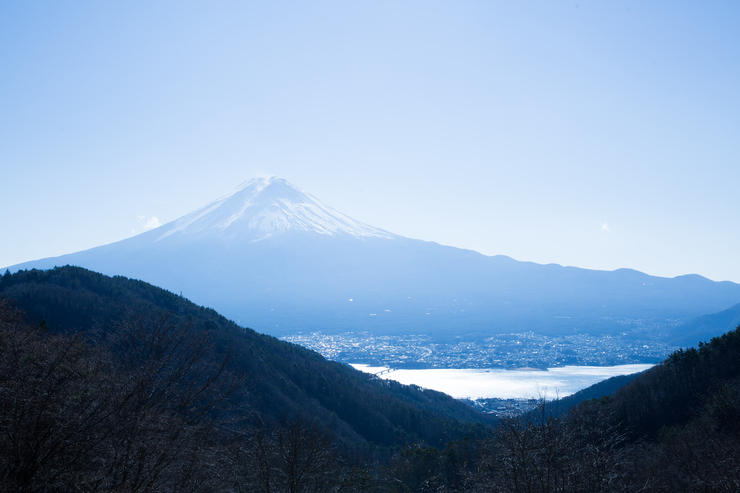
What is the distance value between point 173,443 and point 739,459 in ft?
28.5

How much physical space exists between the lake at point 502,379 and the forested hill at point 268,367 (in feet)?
81.0

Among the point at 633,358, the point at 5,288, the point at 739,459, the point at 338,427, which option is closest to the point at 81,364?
the point at 739,459

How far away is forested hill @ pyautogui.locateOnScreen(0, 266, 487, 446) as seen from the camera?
3497 centimetres

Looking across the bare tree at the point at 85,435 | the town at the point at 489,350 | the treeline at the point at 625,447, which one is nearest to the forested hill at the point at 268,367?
the treeline at the point at 625,447

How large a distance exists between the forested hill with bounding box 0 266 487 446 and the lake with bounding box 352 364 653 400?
971 inches

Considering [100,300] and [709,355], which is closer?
[709,355]

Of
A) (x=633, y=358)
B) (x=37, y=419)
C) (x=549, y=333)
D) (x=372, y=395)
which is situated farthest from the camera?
(x=549, y=333)

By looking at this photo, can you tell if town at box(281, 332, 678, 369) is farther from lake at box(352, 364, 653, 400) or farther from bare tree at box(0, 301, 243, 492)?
bare tree at box(0, 301, 243, 492)

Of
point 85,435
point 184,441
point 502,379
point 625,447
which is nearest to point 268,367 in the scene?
point 625,447

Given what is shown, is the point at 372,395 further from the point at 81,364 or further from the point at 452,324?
the point at 452,324

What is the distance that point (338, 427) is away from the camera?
3653 centimetres

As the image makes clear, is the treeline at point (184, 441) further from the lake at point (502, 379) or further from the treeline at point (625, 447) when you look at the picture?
the lake at point (502, 379)

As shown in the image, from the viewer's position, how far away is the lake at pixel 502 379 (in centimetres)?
7219

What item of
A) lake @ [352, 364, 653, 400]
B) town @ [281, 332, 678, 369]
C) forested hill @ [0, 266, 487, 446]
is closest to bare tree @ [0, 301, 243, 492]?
forested hill @ [0, 266, 487, 446]
